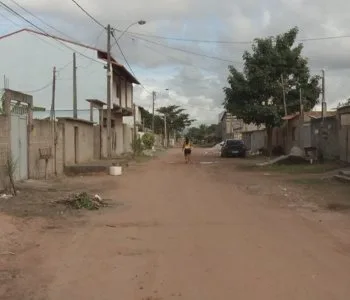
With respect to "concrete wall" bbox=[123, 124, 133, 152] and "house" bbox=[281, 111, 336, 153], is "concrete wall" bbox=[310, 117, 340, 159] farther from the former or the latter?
"concrete wall" bbox=[123, 124, 133, 152]

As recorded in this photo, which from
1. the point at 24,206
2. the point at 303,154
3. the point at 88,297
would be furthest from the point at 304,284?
the point at 303,154

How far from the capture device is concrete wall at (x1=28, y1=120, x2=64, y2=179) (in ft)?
67.7

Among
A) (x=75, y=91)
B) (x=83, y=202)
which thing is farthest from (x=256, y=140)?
(x=83, y=202)

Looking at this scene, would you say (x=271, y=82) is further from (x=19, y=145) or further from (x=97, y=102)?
(x=19, y=145)

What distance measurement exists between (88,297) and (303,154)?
87.3 feet

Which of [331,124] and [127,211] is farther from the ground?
[331,124]

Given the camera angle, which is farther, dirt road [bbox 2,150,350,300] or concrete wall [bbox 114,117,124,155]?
concrete wall [bbox 114,117,124,155]

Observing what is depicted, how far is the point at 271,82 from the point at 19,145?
25.6 metres

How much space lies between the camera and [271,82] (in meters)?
41.2

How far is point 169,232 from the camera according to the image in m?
10.1

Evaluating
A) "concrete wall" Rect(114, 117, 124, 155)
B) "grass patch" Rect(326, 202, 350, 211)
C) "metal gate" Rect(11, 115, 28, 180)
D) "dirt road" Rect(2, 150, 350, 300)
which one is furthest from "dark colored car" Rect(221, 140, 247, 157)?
"dirt road" Rect(2, 150, 350, 300)

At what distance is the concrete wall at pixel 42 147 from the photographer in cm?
2062

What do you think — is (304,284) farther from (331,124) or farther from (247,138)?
(247,138)

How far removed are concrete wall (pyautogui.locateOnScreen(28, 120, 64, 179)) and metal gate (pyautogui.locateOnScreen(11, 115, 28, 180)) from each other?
0.58m
